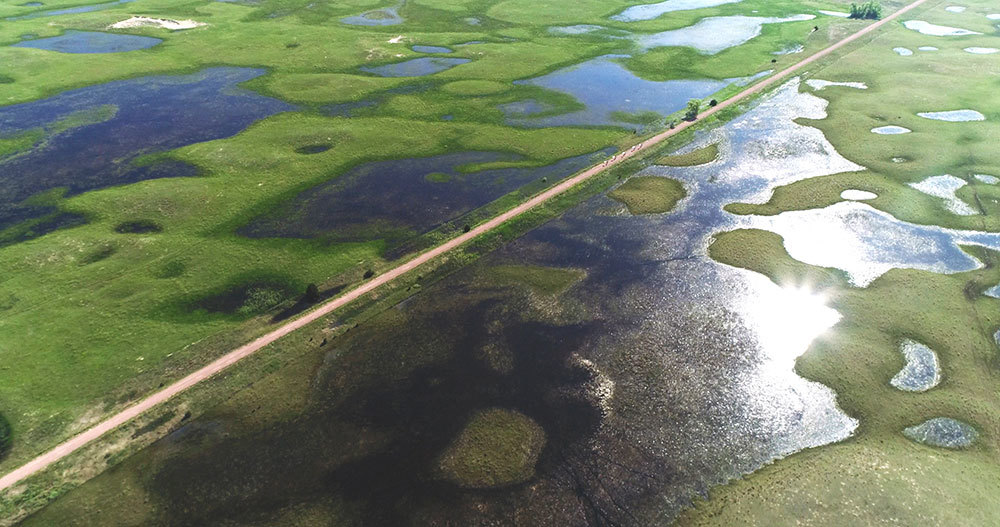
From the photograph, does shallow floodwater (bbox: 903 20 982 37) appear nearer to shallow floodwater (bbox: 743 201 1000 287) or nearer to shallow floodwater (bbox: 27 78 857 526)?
shallow floodwater (bbox: 743 201 1000 287)

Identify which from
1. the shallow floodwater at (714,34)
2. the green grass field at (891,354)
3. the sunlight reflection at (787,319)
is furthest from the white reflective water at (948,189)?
the shallow floodwater at (714,34)

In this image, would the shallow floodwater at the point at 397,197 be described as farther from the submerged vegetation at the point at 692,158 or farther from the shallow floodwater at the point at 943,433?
the shallow floodwater at the point at 943,433

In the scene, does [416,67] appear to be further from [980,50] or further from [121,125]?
[980,50]

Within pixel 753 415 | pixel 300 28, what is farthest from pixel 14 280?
pixel 300 28

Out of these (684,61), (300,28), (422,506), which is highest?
(300,28)

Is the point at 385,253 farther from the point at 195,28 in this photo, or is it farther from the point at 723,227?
the point at 195,28
